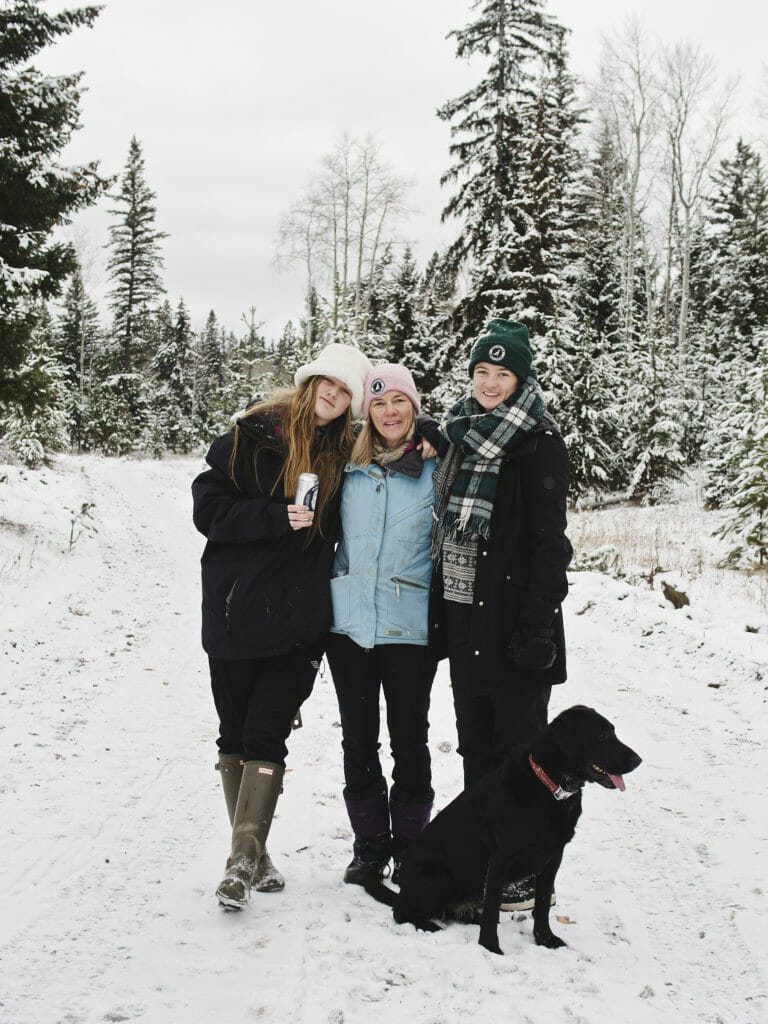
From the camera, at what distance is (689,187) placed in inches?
940

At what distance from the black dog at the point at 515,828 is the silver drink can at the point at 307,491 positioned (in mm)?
1325

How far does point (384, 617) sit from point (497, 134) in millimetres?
18107

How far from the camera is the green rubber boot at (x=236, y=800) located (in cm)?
308

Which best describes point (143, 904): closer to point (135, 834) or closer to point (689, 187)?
point (135, 834)

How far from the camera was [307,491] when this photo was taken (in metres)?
3.05

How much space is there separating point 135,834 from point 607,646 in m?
5.10

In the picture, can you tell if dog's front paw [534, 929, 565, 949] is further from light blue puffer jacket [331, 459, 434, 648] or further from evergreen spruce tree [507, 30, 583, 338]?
evergreen spruce tree [507, 30, 583, 338]

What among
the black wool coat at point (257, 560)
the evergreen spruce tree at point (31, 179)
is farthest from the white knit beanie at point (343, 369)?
the evergreen spruce tree at point (31, 179)

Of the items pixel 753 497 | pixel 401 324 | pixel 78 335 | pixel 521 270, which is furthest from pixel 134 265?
pixel 753 497

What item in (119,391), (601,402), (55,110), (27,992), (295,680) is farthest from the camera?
(119,391)

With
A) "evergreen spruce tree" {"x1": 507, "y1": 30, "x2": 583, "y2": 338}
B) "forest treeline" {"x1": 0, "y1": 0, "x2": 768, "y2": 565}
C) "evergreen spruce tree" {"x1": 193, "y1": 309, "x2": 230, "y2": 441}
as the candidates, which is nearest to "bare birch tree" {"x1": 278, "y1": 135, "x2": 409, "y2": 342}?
"forest treeline" {"x1": 0, "y1": 0, "x2": 768, "y2": 565}

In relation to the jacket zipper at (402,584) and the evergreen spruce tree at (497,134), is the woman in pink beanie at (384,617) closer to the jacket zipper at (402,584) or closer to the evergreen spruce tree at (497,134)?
the jacket zipper at (402,584)

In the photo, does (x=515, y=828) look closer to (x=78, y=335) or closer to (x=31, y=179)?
(x=31, y=179)

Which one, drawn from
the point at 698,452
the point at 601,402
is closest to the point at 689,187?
the point at 698,452
